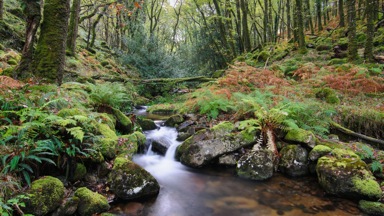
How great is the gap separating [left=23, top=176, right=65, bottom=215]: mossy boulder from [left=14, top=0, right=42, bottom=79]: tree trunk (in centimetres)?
383

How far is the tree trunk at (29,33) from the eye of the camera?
5.96m

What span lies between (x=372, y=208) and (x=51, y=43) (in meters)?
7.79

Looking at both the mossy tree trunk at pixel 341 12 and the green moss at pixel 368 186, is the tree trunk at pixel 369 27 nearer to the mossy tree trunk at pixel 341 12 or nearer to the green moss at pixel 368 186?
the mossy tree trunk at pixel 341 12

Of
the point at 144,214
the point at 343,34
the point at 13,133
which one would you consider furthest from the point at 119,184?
the point at 343,34

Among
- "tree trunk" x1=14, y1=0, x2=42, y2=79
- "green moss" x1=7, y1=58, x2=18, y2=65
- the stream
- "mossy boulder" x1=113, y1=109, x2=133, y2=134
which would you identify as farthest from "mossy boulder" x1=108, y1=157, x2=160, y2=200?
"green moss" x1=7, y1=58, x2=18, y2=65

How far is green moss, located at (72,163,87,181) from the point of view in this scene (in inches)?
161

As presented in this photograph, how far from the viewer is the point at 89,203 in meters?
3.66

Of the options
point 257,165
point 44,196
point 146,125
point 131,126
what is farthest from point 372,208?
point 146,125

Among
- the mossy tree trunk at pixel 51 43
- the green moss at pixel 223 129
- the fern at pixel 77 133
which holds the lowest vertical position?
the green moss at pixel 223 129

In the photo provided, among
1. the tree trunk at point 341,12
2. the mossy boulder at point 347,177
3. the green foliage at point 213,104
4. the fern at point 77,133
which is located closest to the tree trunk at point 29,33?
the fern at point 77,133

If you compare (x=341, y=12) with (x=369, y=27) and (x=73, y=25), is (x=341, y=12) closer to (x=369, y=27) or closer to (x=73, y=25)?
(x=369, y=27)

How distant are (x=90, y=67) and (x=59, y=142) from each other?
44.6 ft

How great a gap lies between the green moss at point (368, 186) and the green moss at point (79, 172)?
4.85 m

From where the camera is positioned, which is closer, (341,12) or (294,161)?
(294,161)
